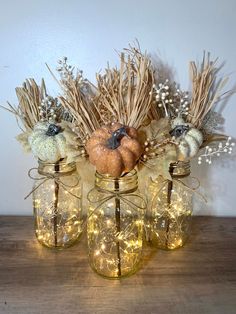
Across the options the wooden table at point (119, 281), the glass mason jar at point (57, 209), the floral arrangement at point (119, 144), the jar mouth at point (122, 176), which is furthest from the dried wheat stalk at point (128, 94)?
the wooden table at point (119, 281)

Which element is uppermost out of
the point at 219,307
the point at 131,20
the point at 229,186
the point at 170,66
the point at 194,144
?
the point at 131,20

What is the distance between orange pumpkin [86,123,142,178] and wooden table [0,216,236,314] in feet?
0.85

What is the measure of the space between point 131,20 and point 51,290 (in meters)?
0.67

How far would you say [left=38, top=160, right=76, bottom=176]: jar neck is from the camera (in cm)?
80

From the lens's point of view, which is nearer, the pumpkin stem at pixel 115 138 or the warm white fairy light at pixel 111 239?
the pumpkin stem at pixel 115 138

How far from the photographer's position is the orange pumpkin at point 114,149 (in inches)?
24.9

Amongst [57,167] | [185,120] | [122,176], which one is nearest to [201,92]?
[185,120]

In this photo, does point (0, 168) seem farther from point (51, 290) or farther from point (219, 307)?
point (219, 307)

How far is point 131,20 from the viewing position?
838mm

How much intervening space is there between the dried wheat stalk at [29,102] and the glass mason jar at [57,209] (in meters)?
0.14

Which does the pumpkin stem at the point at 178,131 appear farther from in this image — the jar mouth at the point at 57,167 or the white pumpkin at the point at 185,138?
the jar mouth at the point at 57,167

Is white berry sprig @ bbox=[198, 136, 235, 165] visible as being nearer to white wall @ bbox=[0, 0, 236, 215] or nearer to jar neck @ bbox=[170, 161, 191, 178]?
jar neck @ bbox=[170, 161, 191, 178]

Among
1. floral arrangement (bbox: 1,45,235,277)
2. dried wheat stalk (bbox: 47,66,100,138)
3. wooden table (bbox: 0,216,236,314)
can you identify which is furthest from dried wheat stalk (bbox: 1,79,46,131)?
wooden table (bbox: 0,216,236,314)

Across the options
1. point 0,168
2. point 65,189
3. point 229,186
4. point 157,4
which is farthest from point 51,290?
point 157,4
